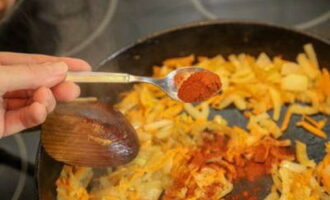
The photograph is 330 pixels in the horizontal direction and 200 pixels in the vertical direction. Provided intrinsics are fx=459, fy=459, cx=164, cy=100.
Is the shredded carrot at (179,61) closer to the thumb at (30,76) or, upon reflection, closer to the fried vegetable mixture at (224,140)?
the fried vegetable mixture at (224,140)

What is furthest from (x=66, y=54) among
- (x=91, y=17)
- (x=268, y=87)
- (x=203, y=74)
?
(x=268, y=87)

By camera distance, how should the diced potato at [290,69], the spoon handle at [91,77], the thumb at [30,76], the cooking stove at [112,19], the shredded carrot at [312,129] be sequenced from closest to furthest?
the thumb at [30,76], the spoon handle at [91,77], the shredded carrot at [312,129], the diced potato at [290,69], the cooking stove at [112,19]

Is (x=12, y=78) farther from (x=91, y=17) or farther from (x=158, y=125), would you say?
(x=91, y=17)

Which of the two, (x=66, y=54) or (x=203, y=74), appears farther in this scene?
(x=66, y=54)

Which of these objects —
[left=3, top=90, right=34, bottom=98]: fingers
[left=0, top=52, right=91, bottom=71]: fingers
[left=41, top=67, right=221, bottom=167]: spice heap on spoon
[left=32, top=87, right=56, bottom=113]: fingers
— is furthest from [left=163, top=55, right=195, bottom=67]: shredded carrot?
[left=32, top=87, right=56, bottom=113]: fingers

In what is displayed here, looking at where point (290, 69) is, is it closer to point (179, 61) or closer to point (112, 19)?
point (179, 61)

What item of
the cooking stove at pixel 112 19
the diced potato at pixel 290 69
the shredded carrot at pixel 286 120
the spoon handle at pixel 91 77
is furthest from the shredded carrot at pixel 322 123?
the spoon handle at pixel 91 77

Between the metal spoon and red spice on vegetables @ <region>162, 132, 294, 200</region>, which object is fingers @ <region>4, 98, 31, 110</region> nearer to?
the metal spoon
